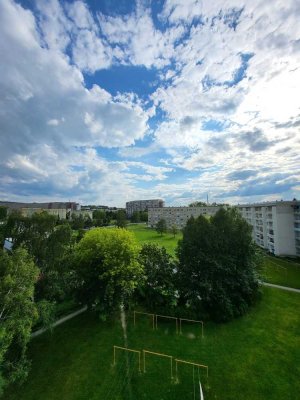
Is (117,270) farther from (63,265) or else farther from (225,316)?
(225,316)

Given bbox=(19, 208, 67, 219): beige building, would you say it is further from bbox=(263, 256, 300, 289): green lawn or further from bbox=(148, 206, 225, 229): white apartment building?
bbox=(148, 206, 225, 229): white apartment building

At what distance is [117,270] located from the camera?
23594mm

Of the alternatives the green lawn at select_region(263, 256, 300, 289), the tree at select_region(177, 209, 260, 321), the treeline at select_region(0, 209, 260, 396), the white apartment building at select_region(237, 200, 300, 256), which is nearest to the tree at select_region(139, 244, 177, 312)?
the treeline at select_region(0, 209, 260, 396)

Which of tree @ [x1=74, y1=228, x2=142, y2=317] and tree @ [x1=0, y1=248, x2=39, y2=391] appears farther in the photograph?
tree @ [x1=74, y1=228, x2=142, y2=317]

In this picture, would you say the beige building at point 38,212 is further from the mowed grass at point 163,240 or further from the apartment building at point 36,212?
the mowed grass at point 163,240

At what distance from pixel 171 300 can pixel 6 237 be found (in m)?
18.5

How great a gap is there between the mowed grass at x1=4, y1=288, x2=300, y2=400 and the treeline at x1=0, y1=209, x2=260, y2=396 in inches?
82.8

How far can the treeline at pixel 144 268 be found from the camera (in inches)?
965

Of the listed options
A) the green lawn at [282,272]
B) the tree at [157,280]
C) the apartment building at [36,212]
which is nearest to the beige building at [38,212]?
the apartment building at [36,212]

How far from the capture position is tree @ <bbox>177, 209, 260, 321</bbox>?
25891 millimetres

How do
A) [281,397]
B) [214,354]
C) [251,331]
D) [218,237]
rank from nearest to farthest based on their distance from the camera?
[281,397], [214,354], [251,331], [218,237]

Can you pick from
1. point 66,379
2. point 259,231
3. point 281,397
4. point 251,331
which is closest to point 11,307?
point 66,379

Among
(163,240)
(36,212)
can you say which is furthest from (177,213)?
(36,212)

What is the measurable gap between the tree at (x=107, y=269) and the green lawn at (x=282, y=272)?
60.9 feet
